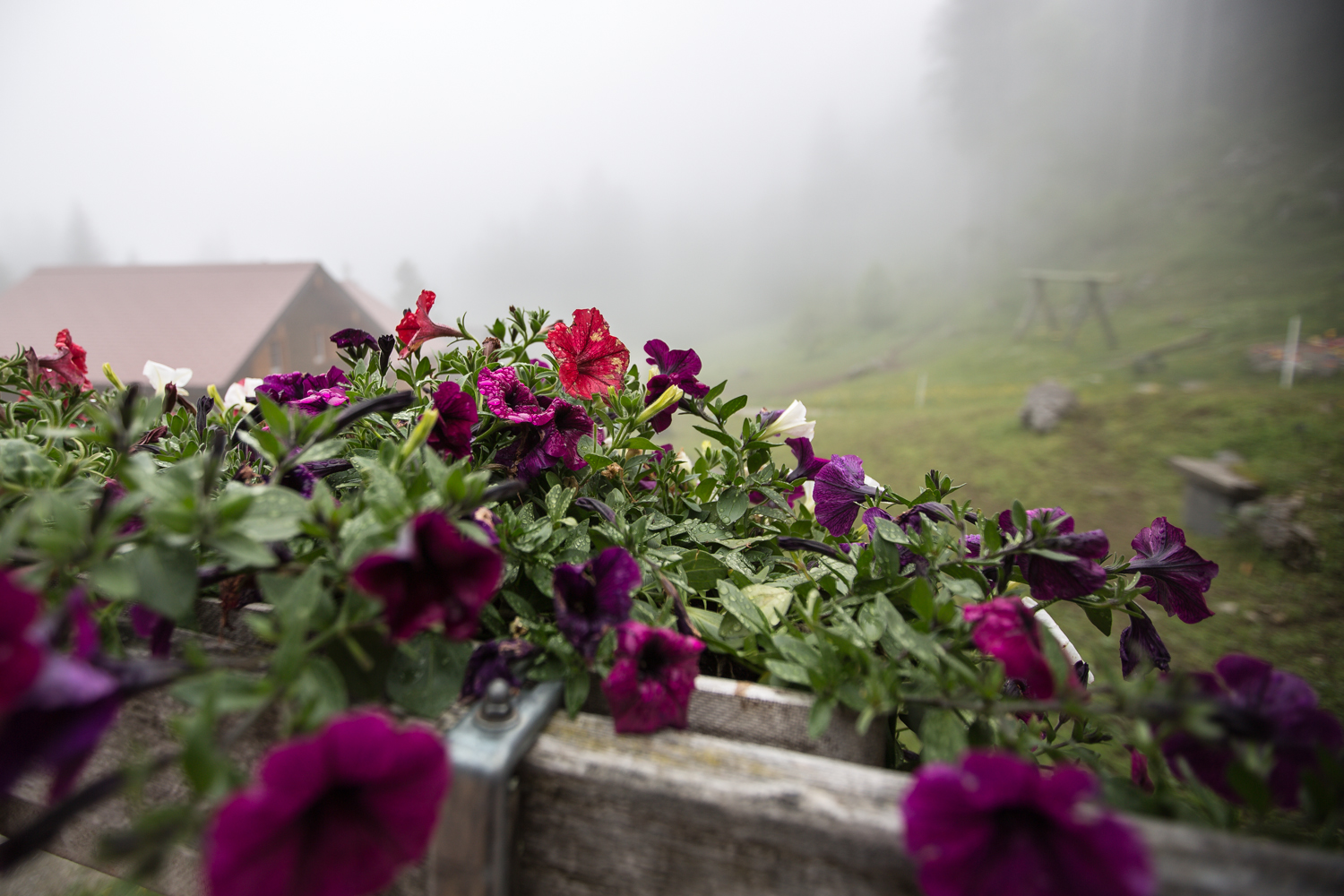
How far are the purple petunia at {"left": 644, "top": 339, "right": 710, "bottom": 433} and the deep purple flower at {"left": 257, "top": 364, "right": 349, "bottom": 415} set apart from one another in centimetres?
26

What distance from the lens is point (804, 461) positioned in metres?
0.60

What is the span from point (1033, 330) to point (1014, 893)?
11687 mm

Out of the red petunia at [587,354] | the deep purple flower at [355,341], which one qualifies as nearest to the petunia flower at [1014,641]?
the red petunia at [587,354]

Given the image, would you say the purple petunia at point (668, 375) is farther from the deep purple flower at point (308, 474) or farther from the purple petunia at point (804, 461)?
the deep purple flower at point (308, 474)

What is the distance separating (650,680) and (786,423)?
0.30m

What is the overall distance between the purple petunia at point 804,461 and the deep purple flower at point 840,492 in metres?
0.03

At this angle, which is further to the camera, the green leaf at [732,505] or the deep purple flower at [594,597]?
the green leaf at [732,505]

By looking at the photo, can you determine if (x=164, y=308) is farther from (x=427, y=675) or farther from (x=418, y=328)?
(x=427, y=675)

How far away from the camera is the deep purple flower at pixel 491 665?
14.1 inches

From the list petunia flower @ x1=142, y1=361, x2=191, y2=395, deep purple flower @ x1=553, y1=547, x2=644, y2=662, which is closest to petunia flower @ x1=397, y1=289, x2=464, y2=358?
petunia flower @ x1=142, y1=361, x2=191, y2=395

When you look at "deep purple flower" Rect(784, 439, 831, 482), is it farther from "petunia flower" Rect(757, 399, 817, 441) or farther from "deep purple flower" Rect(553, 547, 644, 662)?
"deep purple flower" Rect(553, 547, 644, 662)

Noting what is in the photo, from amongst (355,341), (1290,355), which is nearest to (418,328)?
(355,341)

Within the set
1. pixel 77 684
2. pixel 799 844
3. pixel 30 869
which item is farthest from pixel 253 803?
pixel 30 869

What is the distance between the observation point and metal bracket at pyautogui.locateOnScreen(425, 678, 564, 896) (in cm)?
30
